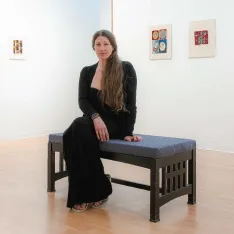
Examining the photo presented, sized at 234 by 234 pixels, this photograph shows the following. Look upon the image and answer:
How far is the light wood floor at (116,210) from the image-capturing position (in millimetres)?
2449

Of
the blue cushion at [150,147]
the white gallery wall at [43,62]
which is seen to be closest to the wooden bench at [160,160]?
the blue cushion at [150,147]

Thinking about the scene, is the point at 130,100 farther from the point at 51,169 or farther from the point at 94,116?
the point at 51,169

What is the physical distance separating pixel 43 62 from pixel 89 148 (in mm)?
4304

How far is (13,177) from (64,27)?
3952 mm

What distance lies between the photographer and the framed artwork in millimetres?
5324

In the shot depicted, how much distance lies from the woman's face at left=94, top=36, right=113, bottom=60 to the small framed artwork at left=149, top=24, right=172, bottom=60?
2.93 meters

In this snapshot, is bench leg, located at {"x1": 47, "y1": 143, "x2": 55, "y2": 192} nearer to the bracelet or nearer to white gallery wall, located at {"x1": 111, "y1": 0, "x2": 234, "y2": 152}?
the bracelet

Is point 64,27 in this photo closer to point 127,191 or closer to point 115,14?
point 115,14

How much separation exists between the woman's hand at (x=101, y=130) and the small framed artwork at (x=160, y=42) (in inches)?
126

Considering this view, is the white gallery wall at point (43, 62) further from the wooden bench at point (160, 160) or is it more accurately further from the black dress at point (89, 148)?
the wooden bench at point (160, 160)

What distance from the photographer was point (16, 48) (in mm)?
6324

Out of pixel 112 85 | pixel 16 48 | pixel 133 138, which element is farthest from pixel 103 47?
pixel 16 48

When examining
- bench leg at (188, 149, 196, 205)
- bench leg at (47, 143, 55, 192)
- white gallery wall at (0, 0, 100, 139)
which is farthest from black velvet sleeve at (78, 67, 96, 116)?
white gallery wall at (0, 0, 100, 139)

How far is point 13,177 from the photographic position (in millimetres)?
3787
